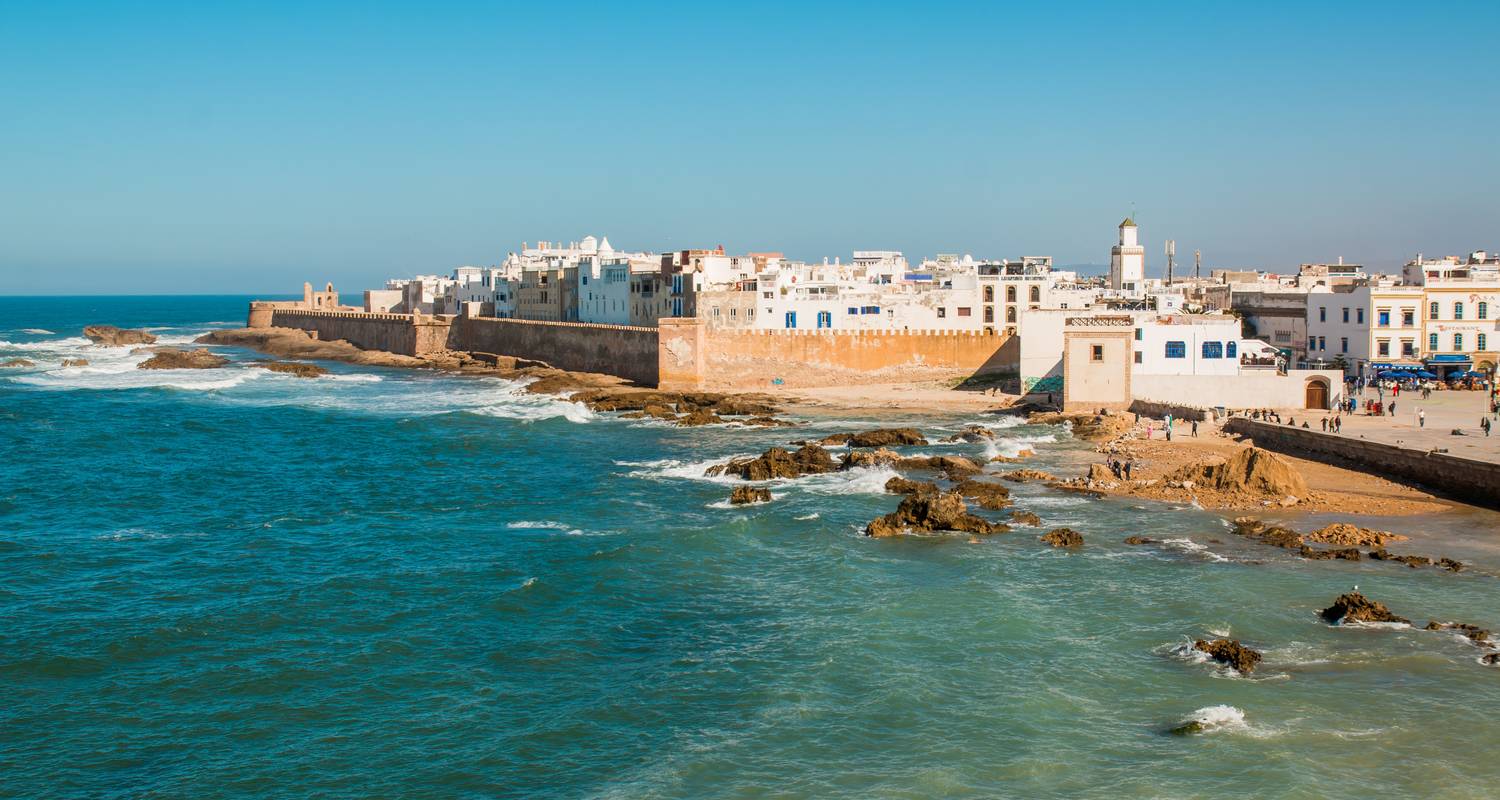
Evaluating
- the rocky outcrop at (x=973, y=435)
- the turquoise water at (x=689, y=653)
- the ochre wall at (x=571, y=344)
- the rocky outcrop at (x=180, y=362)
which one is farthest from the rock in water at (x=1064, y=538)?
the rocky outcrop at (x=180, y=362)

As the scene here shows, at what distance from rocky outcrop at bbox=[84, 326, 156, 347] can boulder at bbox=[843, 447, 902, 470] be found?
84.3 m

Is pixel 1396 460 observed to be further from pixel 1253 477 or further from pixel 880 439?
pixel 880 439

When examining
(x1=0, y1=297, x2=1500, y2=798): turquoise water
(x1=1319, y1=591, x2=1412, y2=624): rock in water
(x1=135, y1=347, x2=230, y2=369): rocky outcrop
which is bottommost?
(x1=0, y1=297, x2=1500, y2=798): turquoise water

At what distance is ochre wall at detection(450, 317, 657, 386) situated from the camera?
6438cm

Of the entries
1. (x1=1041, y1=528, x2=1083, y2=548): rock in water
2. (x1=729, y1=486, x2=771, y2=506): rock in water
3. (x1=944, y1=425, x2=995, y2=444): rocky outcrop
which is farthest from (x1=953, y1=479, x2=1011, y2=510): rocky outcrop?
(x1=944, y1=425, x2=995, y2=444): rocky outcrop

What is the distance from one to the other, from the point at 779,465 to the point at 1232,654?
61.5 ft

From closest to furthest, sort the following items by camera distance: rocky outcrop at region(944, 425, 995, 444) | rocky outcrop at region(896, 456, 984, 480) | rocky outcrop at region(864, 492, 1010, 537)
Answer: rocky outcrop at region(864, 492, 1010, 537) < rocky outcrop at region(896, 456, 984, 480) < rocky outcrop at region(944, 425, 995, 444)

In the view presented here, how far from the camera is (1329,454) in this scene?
36.2 meters

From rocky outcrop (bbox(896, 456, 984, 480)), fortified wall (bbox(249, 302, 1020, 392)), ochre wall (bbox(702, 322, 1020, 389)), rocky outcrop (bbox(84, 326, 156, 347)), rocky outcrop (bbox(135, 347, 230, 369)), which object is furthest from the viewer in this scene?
rocky outcrop (bbox(84, 326, 156, 347))

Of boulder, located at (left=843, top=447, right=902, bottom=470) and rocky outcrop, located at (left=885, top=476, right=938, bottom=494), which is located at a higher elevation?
boulder, located at (left=843, top=447, right=902, bottom=470)

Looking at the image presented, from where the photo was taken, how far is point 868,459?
125 feet

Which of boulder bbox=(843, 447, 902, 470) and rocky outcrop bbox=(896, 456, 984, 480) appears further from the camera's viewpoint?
boulder bbox=(843, 447, 902, 470)

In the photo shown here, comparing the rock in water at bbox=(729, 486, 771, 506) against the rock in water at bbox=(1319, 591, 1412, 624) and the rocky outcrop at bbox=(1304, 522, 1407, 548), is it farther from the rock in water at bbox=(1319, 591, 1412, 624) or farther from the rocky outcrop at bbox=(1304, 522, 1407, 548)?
the rock in water at bbox=(1319, 591, 1412, 624)

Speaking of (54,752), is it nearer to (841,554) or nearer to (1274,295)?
(841,554)
